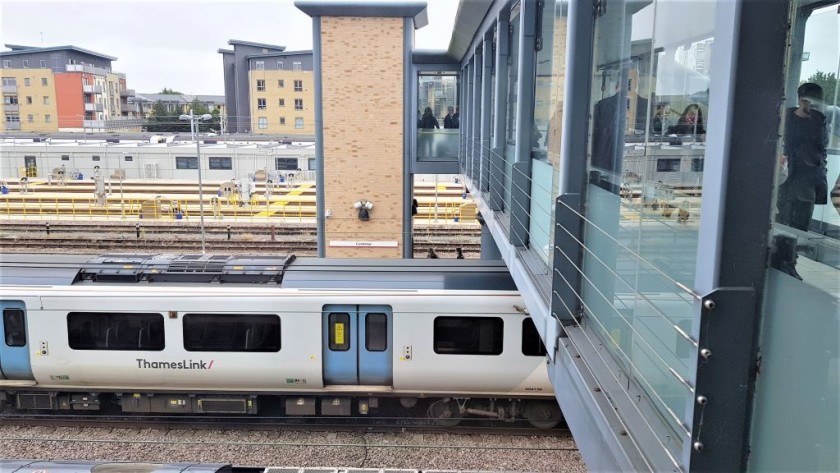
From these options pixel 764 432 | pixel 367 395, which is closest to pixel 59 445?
pixel 367 395

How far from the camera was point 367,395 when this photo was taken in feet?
28.2

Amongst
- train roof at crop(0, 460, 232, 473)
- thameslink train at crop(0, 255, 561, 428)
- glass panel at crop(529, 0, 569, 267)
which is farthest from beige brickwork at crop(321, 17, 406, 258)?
train roof at crop(0, 460, 232, 473)

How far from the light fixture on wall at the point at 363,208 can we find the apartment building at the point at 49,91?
40971 mm

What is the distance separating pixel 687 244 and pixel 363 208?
14.4 metres

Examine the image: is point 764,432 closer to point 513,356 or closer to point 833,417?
point 833,417

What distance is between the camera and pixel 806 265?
1687 millimetres

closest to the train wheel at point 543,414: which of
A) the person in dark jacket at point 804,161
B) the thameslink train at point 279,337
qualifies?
the thameslink train at point 279,337

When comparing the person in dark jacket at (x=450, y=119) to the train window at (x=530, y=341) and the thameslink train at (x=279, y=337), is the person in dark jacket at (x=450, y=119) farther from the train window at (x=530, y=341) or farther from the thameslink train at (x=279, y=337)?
the train window at (x=530, y=341)

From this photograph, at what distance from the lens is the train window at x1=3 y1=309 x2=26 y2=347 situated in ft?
27.9

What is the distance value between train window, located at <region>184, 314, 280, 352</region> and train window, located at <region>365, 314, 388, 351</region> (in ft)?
3.73

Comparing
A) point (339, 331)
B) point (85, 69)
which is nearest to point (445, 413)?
point (339, 331)

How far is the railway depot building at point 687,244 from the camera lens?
1.69 m

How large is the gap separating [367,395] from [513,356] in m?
1.97

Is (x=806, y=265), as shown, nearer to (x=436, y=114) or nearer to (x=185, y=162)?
(x=436, y=114)
